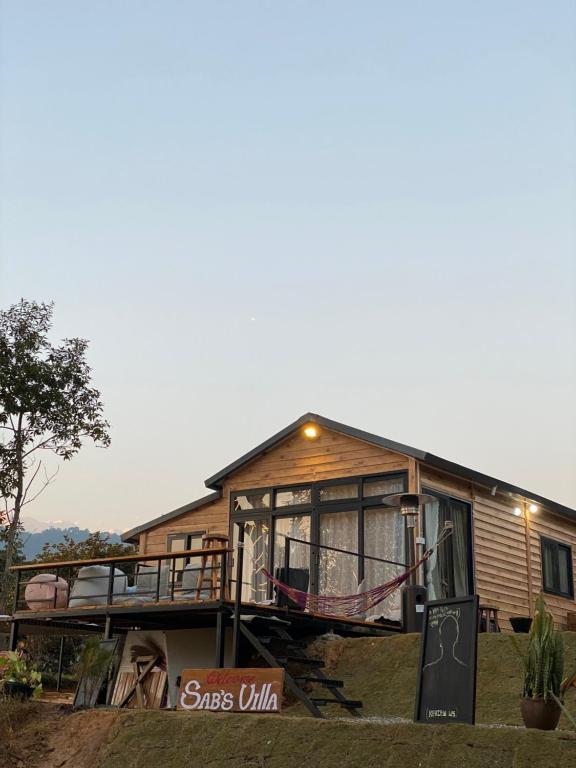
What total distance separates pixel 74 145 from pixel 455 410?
9.67m

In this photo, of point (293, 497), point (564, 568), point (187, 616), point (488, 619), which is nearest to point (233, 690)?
point (187, 616)

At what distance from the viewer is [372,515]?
15.6 metres

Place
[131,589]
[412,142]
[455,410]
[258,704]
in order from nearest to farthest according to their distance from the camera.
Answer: [258,704], [131,589], [412,142], [455,410]

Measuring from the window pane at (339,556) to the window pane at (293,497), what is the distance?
511 mm

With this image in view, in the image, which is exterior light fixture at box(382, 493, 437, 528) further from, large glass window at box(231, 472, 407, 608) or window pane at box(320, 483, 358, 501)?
window pane at box(320, 483, 358, 501)

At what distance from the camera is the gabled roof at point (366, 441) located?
50.1 feet

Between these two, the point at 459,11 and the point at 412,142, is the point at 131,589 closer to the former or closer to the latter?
the point at 412,142

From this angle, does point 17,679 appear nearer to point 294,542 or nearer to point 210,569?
point 210,569

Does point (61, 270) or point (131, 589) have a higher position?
point (61, 270)

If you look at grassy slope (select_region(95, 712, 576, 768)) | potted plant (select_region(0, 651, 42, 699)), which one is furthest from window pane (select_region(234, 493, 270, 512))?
grassy slope (select_region(95, 712, 576, 768))

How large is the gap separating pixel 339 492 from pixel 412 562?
6.40 ft

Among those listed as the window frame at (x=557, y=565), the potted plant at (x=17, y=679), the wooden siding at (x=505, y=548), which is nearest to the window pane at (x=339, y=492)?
the wooden siding at (x=505, y=548)

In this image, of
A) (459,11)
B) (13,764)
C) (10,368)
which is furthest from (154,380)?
(13,764)

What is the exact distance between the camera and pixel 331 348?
64.1ft
